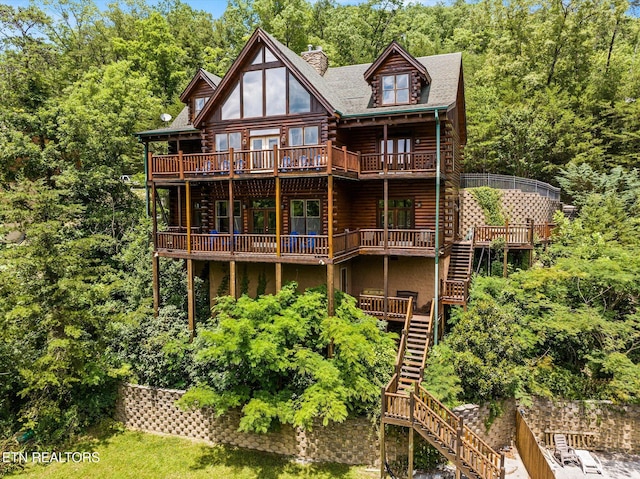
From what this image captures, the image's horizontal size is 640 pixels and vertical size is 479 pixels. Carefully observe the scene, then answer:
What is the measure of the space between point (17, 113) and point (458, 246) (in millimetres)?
25716

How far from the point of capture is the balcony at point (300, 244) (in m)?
15.6

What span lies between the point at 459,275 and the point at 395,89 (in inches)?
359

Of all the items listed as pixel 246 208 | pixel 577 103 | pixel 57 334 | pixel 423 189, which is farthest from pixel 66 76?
pixel 577 103

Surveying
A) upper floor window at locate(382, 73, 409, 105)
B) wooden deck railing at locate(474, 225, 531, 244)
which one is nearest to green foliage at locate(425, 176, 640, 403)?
wooden deck railing at locate(474, 225, 531, 244)

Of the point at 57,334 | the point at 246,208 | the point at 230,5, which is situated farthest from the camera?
the point at 230,5

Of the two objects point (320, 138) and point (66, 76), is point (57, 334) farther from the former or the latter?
point (66, 76)

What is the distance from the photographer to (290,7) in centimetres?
3784

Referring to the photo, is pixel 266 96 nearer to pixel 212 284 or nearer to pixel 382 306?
pixel 212 284

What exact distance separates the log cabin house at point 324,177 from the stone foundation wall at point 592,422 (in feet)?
17.9

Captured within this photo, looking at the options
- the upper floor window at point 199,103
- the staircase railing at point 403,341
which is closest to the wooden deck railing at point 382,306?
→ the staircase railing at point 403,341

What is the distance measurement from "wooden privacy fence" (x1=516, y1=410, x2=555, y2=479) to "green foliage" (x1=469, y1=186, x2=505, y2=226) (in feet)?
37.8

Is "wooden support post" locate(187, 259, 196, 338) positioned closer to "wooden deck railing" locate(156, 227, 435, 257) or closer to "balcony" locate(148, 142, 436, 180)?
"wooden deck railing" locate(156, 227, 435, 257)

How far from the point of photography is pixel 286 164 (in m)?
17.0

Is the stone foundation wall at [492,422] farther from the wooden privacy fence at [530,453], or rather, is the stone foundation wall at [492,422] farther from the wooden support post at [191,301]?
the wooden support post at [191,301]
